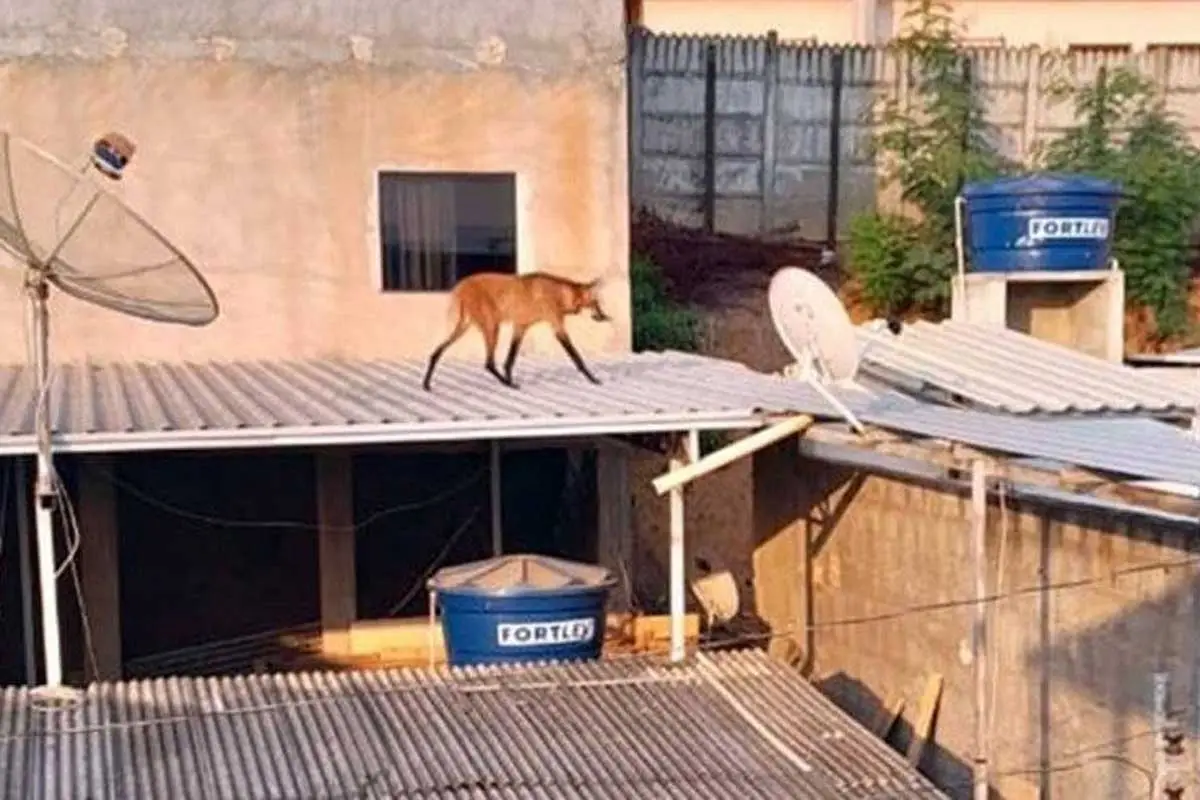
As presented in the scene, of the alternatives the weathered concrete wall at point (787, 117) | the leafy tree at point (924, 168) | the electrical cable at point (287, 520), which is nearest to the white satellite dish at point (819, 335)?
the electrical cable at point (287, 520)

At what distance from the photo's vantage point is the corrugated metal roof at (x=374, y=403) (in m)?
8.87

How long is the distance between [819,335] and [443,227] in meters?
4.96

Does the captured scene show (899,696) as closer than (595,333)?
Yes

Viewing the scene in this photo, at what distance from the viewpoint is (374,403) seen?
9961 millimetres

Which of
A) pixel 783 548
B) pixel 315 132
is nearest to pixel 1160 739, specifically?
pixel 783 548

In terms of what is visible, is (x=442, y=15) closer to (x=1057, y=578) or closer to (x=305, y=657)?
(x=305, y=657)

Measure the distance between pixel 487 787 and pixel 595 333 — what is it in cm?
646

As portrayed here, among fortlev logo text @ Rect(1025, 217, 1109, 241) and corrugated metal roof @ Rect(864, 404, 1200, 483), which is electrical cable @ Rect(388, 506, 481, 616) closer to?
fortlev logo text @ Rect(1025, 217, 1109, 241)

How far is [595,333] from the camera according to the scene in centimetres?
1325

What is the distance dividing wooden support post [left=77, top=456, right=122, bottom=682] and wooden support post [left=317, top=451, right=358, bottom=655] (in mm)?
1520

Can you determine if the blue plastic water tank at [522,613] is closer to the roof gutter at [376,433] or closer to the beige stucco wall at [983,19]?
the roof gutter at [376,433]

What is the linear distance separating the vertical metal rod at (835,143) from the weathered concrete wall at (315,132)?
6.42 meters

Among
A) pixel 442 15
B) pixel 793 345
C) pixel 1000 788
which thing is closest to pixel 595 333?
pixel 442 15

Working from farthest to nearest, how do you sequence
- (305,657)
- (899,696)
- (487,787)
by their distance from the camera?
(305,657) → (899,696) → (487,787)
